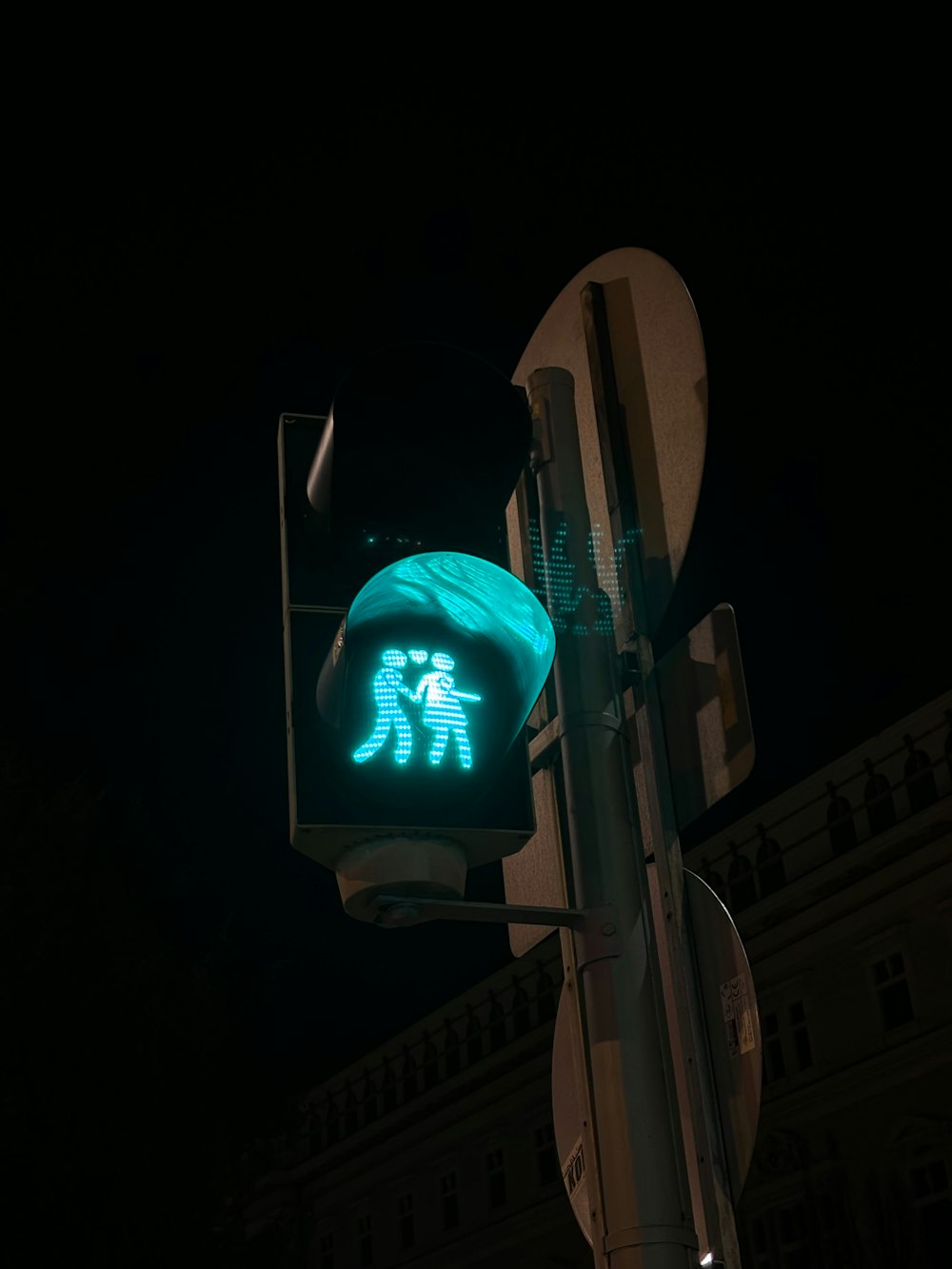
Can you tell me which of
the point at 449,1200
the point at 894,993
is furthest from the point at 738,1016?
the point at 449,1200

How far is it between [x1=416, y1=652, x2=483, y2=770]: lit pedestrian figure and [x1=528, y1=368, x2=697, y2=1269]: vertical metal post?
0.27m

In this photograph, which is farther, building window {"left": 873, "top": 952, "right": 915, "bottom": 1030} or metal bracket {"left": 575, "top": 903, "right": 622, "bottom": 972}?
building window {"left": 873, "top": 952, "right": 915, "bottom": 1030}

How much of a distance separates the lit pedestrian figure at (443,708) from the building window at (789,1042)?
2940cm

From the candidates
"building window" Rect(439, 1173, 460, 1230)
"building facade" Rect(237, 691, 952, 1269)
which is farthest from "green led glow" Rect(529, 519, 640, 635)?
"building window" Rect(439, 1173, 460, 1230)

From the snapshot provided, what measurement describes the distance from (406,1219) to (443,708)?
1793 inches

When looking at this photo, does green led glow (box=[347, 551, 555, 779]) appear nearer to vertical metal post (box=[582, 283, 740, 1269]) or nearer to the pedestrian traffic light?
the pedestrian traffic light

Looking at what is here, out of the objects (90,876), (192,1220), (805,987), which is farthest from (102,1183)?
(805,987)

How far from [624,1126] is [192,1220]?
57.0 ft

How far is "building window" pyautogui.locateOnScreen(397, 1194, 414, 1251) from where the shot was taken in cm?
4434

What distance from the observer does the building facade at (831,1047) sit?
27.1 meters

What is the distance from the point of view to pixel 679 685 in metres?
2.73

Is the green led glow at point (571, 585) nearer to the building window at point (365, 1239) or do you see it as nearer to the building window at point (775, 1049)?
the building window at point (775, 1049)

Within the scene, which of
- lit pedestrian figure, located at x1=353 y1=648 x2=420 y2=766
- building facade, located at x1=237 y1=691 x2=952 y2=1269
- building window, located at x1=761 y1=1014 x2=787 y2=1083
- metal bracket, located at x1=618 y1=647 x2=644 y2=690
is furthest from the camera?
building window, located at x1=761 y1=1014 x2=787 y2=1083

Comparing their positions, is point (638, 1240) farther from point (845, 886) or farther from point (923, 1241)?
point (845, 886)
